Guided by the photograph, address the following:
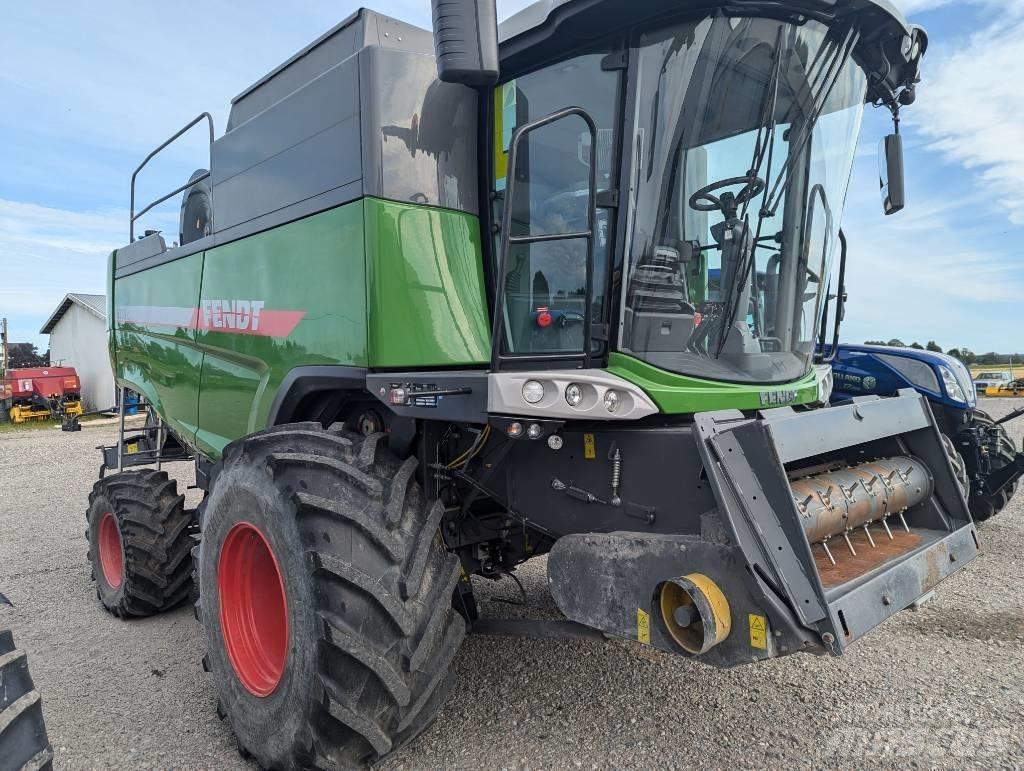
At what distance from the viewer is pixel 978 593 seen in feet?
14.8

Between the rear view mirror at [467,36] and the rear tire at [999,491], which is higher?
the rear view mirror at [467,36]

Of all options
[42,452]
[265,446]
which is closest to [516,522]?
[265,446]

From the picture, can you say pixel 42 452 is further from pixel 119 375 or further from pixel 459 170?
pixel 459 170

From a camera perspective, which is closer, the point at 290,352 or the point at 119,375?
the point at 290,352

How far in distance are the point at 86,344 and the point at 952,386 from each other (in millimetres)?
29989

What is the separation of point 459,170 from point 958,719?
3058mm

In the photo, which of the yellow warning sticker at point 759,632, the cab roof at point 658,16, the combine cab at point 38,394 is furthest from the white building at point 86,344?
the yellow warning sticker at point 759,632

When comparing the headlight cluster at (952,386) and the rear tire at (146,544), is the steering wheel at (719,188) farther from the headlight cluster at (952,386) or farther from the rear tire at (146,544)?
the headlight cluster at (952,386)

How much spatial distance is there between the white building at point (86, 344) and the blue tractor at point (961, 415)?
25492 millimetres

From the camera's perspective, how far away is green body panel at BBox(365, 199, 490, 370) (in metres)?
2.77

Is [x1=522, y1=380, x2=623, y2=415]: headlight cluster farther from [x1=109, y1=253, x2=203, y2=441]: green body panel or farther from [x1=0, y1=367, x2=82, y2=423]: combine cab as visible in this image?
[x1=0, y1=367, x2=82, y2=423]: combine cab

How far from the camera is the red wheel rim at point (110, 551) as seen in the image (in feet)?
16.0

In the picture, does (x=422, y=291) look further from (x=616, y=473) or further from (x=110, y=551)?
(x=110, y=551)

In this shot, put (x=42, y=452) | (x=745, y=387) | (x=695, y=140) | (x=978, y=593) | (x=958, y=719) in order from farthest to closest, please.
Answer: (x=42, y=452) < (x=978, y=593) < (x=958, y=719) < (x=745, y=387) < (x=695, y=140)
